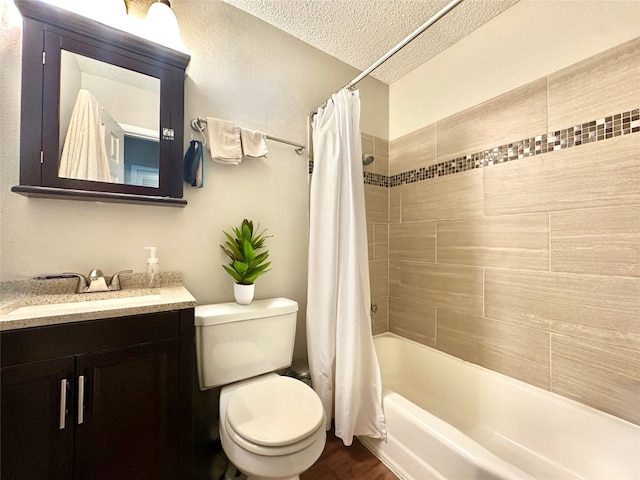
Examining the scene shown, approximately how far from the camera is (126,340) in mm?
878

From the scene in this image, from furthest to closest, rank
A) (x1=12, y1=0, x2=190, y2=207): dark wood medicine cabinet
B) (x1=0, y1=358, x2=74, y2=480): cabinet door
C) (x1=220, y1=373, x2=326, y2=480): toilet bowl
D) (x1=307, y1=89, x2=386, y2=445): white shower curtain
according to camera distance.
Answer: (x1=307, y1=89, x2=386, y2=445): white shower curtain, (x1=12, y1=0, x2=190, y2=207): dark wood medicine cabinet, (x1=220, y1=373, x2=326, y2=480): toilet bowl, (x1=0, y1=358, x2=74, y2=480): cabinet door

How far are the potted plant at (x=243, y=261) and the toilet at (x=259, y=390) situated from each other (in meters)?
0.08

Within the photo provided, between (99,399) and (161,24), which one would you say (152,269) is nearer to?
(99,399)

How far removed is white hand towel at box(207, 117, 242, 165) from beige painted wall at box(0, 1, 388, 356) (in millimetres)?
96

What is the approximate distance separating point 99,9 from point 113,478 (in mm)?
1823

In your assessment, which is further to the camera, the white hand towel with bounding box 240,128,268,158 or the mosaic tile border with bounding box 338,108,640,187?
the white hand towel with bounding box 240,128,268,158

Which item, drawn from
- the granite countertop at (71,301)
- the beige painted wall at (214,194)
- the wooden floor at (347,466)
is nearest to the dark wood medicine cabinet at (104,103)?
the beige painted wall at (214,194)

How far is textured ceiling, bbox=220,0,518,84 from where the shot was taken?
4.92 ft

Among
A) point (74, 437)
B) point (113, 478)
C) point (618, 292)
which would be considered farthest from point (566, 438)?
point (74, 437)

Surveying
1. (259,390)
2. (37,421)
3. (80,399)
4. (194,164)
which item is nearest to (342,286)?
(259,390)

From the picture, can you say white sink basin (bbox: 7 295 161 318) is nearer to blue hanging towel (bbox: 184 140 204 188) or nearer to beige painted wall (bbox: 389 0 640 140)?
blue hanging towel (bbox: 184 140 204 188)

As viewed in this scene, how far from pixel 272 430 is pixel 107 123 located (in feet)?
4.67

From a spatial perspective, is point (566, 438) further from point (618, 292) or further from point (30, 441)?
point (30, 441)

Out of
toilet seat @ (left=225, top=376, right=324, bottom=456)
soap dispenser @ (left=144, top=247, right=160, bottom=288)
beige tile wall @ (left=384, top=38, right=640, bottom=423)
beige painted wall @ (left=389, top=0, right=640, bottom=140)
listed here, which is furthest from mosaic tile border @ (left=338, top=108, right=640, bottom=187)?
toilet seat @ (left=225, top=376, right=324, bottom=456)
